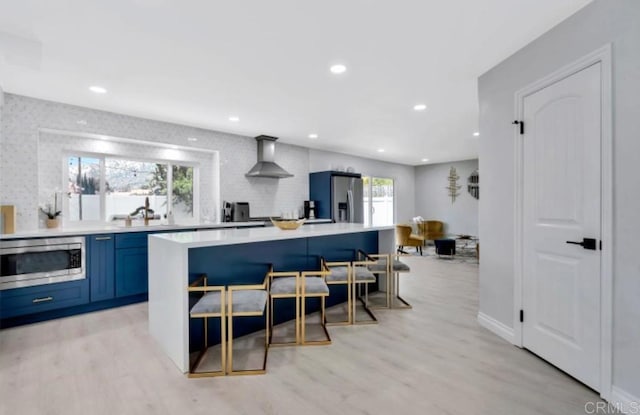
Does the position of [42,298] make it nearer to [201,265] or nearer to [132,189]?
[132,189]

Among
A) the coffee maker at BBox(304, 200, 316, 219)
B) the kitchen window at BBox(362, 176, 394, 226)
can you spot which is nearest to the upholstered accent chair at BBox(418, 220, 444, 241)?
the kitchen window at BBox(362, 176, 394, 226)

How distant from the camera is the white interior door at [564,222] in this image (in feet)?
6.38

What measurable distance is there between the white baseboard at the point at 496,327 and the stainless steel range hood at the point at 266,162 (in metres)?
3.89

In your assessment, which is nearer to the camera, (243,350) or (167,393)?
(167,393)

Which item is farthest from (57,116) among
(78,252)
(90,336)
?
(90,336)

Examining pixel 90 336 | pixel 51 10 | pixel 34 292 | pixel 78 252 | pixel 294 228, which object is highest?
pixel 51 10

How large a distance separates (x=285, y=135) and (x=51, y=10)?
3771mm

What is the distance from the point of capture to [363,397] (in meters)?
1.90

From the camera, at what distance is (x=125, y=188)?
453 cm

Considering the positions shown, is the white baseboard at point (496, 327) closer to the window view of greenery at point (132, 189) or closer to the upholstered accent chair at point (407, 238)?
the upholstered accent chair at point (407, 238)

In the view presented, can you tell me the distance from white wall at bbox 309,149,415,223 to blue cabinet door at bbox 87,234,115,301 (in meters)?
4.15

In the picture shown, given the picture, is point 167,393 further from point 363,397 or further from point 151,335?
point 363,397

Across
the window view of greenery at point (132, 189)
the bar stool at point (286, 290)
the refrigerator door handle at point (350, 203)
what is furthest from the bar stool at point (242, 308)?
the refrigerator door handle at point (350, 203)

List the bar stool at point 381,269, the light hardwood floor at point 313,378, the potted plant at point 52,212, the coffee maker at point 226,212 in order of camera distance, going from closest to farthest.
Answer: the light hardwood floor at point 313,378 < the bar stool at point 381,269 < the potted plant at point 52,212 < the coffee maker at point 226,212
